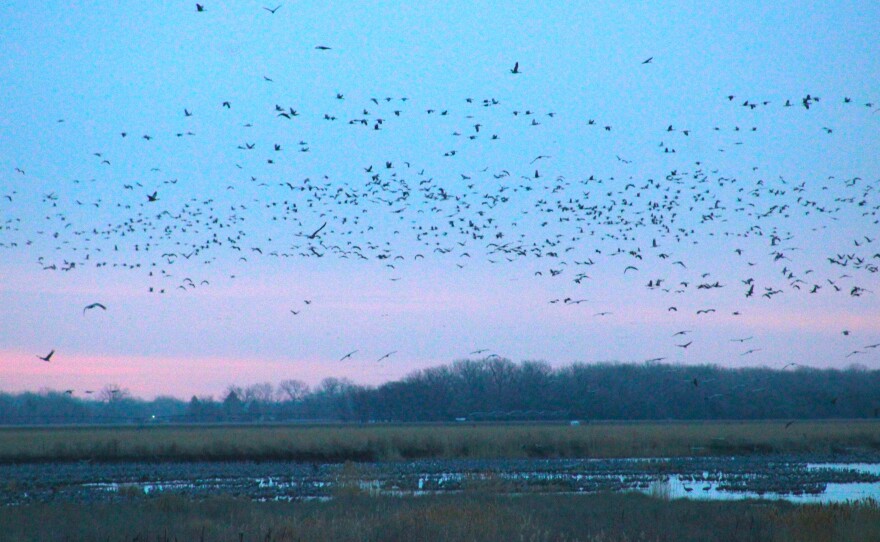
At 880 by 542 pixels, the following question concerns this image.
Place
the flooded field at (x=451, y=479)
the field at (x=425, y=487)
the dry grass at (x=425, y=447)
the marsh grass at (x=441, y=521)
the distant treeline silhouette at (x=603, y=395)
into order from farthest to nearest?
the distant treeline silhouette at (x=603, y=395) → the dry grass at (x=425, y=447) → the flooded field at (x=451, y=479) → the field at (x=425, y=487) → the marsh grass at (x=441, y=521)

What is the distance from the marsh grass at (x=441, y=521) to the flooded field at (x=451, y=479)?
394 cm

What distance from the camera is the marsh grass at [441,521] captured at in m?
A: 17.6

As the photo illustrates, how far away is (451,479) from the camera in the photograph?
35156 millimetres

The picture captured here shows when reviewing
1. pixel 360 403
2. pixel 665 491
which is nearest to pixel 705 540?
pixel 665 491

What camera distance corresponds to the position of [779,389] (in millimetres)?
96000

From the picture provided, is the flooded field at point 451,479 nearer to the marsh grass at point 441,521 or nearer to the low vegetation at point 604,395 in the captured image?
the marsh grass at point 441,521

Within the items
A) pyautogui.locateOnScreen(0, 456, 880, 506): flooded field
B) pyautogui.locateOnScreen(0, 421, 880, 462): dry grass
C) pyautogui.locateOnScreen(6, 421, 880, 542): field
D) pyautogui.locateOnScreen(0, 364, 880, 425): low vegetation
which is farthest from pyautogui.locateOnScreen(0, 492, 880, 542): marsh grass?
pyautogui.locateOnScreen(0, 364, 880, 425): low vegetation

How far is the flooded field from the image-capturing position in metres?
29.5

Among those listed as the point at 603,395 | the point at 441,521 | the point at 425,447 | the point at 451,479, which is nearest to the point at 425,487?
the point at 451,479

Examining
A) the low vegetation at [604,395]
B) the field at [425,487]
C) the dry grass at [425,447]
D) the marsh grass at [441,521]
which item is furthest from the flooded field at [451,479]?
the low vegetation at [604,395]

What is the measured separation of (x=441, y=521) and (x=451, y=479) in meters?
16.0

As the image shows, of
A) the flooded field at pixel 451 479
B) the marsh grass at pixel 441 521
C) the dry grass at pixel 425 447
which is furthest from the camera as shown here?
the dry grass at pixel 425 447

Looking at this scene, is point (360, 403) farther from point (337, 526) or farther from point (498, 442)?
point (337, 526)

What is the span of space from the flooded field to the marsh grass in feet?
12.9
